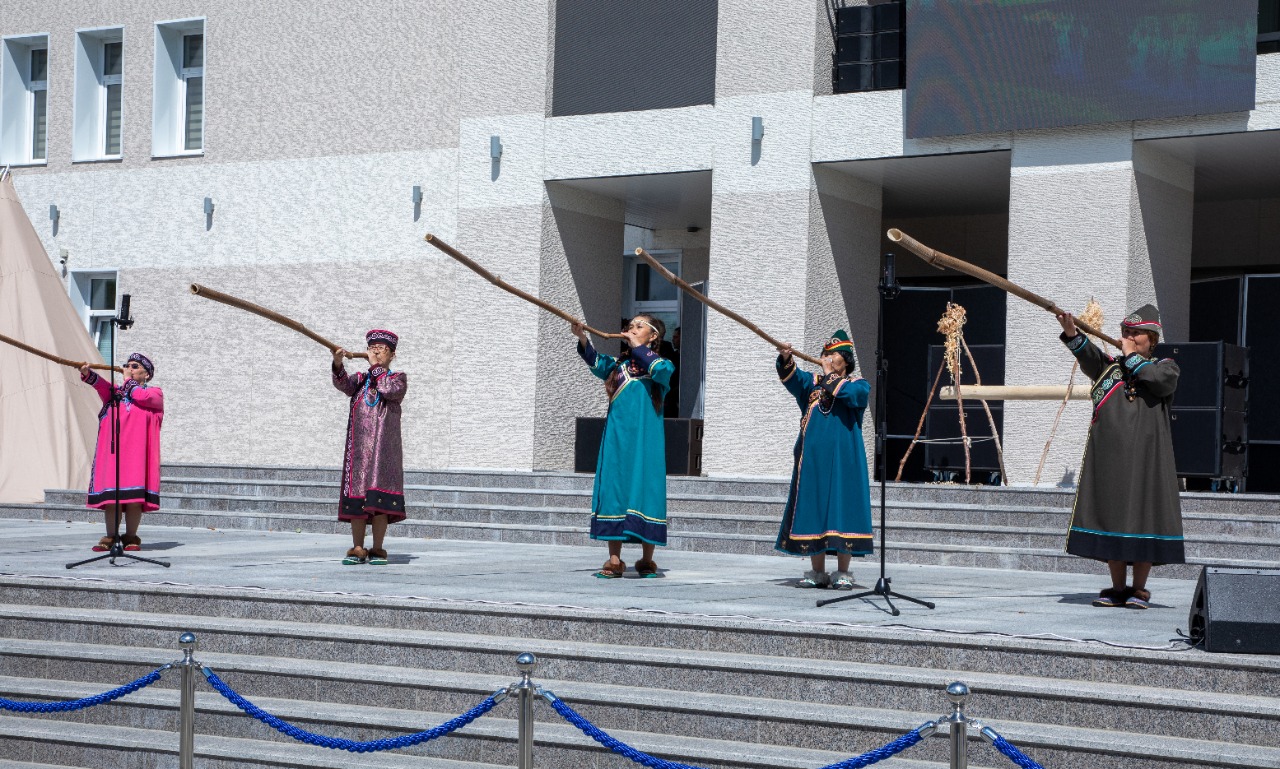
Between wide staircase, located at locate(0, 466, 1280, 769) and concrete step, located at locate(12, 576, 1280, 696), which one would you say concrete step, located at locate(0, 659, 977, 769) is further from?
concrete step, located at locate(12, 576, 1280, 696)

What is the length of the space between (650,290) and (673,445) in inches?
163

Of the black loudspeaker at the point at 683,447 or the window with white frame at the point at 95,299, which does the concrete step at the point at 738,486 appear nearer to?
the black loudspeaker at the point at 683,447

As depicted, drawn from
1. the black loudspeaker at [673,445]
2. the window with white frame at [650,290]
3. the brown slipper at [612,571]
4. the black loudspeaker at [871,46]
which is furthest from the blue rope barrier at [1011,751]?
the window with white frame at [650,290]

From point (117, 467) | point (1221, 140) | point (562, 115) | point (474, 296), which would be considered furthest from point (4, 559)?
point (1221, 140)

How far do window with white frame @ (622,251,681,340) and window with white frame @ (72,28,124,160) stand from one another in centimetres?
684

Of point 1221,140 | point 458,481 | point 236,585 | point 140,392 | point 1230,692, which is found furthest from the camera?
point 458,481

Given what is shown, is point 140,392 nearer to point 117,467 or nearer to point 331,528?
point 117,467

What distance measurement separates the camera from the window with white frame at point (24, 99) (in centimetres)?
2005

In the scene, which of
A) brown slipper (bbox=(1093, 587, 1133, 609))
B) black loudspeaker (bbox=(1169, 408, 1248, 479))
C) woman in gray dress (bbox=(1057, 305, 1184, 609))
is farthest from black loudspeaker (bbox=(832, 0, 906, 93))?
brown slipper (bbox=(1093, 587, 1133, 609))

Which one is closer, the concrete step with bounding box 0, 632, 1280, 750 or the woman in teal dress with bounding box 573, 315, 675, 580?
the concrete step with bounding box 0, 632, 1280, 750

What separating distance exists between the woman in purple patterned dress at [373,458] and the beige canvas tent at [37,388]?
249 inches

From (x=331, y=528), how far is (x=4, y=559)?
3707 millimetres

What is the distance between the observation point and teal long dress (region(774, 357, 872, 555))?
29.9ft

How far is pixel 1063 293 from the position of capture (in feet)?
45.5
